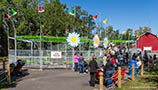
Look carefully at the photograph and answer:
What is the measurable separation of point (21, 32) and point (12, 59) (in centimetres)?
1256

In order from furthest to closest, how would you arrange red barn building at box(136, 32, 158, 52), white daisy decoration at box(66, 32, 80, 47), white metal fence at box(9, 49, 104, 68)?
red barn building at box(136, 32, 158, 52)
white metal fence at box(9, 49, 104, 68)
white daisy decoration at box(66, 32, 80, 47)

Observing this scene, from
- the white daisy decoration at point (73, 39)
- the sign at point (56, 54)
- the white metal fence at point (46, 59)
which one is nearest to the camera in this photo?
the white daisy decoration at point (73, 39)

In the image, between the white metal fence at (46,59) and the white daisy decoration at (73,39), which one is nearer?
the white daisy decoration at (73,39)

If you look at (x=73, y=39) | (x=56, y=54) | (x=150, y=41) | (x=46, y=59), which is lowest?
(x=46, y=59)

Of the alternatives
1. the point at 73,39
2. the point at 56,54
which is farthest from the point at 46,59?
the point at 73,39

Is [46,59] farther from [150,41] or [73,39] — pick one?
[150,41]

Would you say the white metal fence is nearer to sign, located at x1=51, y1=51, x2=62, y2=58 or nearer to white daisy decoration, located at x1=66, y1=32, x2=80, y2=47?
sign, located at x1=51, y1=51, x2=62, y2=58

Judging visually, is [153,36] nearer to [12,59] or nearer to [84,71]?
[84,71]

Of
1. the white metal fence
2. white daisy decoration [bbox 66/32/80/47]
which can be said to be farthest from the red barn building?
white daisy decoration [bbox 66/32/80/47]

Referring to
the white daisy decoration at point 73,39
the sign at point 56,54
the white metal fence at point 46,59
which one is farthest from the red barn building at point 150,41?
the sign at point 56,54

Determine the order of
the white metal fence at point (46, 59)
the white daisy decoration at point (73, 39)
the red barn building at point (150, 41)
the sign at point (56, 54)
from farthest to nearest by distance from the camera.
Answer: the red barn building at point (150, 41), the white metal fence at point (46, 59), the sign at point (56, 54), the white daisy decoration at point (73, 39)

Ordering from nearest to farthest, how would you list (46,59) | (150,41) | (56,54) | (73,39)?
(73,39) → (56,54) → (46,59) → (150,41)

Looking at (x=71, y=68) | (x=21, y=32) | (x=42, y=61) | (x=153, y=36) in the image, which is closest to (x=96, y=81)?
(x=71, y=68)

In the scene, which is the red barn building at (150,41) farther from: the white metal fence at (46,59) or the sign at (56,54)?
the sign at (56,54)
